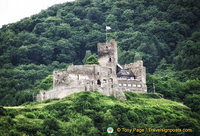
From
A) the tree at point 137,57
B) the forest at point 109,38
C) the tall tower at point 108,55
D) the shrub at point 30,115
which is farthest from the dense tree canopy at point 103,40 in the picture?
the shrub at point 30,115

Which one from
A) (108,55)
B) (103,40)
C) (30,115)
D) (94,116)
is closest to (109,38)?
(103,40)

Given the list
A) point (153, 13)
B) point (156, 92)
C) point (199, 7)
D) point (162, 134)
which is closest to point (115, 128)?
point (162, 134)

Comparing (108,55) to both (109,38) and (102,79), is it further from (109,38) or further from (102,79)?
(109,38)

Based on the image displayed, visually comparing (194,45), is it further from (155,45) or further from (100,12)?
(100,12)

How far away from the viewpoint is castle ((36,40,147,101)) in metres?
55.7

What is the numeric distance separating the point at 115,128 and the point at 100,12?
77326 mm

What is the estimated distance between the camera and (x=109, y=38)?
105188mm

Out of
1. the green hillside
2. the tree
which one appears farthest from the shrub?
the tree

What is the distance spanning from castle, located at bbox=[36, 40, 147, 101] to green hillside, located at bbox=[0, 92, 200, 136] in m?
1.41

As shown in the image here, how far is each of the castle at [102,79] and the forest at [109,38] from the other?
425 cm

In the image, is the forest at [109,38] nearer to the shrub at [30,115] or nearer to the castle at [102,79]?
the castle at [102,79]

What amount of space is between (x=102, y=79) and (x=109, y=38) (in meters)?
48.6

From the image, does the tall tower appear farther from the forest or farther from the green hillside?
the forest

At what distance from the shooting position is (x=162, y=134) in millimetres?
52375
